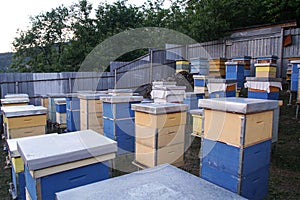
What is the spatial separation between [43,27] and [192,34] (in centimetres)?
1200

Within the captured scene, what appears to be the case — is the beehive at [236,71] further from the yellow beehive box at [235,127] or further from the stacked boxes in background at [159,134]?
the yellow beehive box at [235,127]

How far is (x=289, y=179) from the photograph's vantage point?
2.67 meters

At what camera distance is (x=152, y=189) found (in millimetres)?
830

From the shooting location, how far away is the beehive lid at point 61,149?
1290mm

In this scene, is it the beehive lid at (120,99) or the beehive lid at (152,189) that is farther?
the beehive lid at (120,99)

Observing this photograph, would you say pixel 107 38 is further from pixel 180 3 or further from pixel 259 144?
pixel 259 144

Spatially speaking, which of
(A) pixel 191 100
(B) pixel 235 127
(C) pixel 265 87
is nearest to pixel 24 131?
(B) pixel 235 127

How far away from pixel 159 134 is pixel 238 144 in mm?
913

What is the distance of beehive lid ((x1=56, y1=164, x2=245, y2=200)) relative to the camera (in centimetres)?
79

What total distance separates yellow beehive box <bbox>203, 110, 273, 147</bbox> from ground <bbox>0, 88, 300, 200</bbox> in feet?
2.95

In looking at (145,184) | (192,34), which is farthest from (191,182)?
(192,34)

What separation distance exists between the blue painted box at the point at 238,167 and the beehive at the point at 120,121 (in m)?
1.43

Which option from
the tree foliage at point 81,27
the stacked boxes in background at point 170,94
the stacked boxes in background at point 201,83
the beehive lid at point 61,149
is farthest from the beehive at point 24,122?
the tree foliage at point 81,27

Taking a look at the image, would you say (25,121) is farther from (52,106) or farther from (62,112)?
(52,106)
